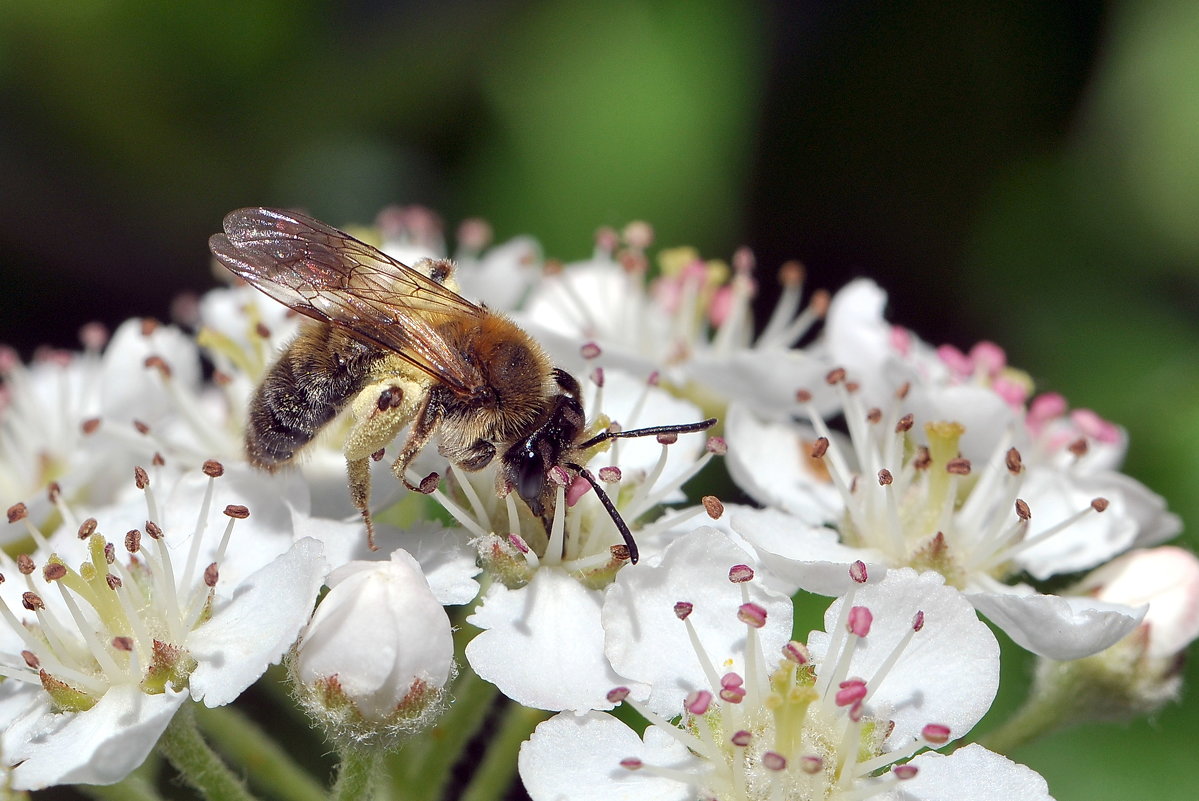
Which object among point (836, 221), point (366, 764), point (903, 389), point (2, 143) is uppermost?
point (836, 221)

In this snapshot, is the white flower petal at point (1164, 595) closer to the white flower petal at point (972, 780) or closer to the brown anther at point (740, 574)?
the white flower petal at point (972, 780)

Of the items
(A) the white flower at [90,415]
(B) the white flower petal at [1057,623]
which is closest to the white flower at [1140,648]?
(B) the white flower petal at [1057,623]

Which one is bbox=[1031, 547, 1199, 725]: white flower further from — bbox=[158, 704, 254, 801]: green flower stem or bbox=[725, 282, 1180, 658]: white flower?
bbox=[158, 704, 254, 801]: green flower stem

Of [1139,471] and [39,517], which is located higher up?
[1139,471]

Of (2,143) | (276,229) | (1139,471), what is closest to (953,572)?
(1139,471)

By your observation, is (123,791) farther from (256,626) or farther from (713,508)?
(713,508)

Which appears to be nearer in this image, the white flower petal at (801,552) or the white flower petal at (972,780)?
the white flower petal at (972,780)

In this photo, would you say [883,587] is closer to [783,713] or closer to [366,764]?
[783,713]
